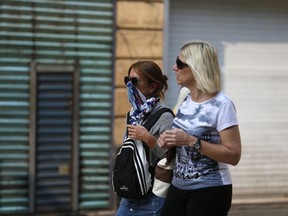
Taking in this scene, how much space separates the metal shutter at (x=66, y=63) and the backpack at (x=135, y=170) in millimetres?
3686

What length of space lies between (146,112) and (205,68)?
1.49ft

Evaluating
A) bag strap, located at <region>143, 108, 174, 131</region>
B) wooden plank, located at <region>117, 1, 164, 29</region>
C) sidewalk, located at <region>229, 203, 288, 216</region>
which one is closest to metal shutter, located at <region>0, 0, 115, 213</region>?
wooden plank, located at <region>117, 1, 164, 29</region>

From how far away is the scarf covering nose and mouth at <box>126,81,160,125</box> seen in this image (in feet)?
10.5

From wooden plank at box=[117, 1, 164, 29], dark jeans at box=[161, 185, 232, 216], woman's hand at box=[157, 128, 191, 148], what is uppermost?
wooden plank at box=[117, 1, 164, 29]

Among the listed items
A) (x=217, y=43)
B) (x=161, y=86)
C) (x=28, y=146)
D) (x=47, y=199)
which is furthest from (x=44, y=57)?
(x=161, y=86)

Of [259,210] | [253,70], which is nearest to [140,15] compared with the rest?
[253,70]

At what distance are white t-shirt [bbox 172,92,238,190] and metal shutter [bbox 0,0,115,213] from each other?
402 cm

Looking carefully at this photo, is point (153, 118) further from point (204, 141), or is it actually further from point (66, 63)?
point (66, 63)

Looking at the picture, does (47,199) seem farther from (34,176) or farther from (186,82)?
(186,82)

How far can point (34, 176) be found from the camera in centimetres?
673

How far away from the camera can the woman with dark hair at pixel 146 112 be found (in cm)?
315

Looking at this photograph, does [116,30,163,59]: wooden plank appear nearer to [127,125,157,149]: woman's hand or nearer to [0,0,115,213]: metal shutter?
[0,0,115,213]: metal shutter

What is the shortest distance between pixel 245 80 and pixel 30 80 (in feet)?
9.31

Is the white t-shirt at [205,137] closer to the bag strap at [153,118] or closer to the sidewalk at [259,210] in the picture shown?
the bag strap at [153,118]
